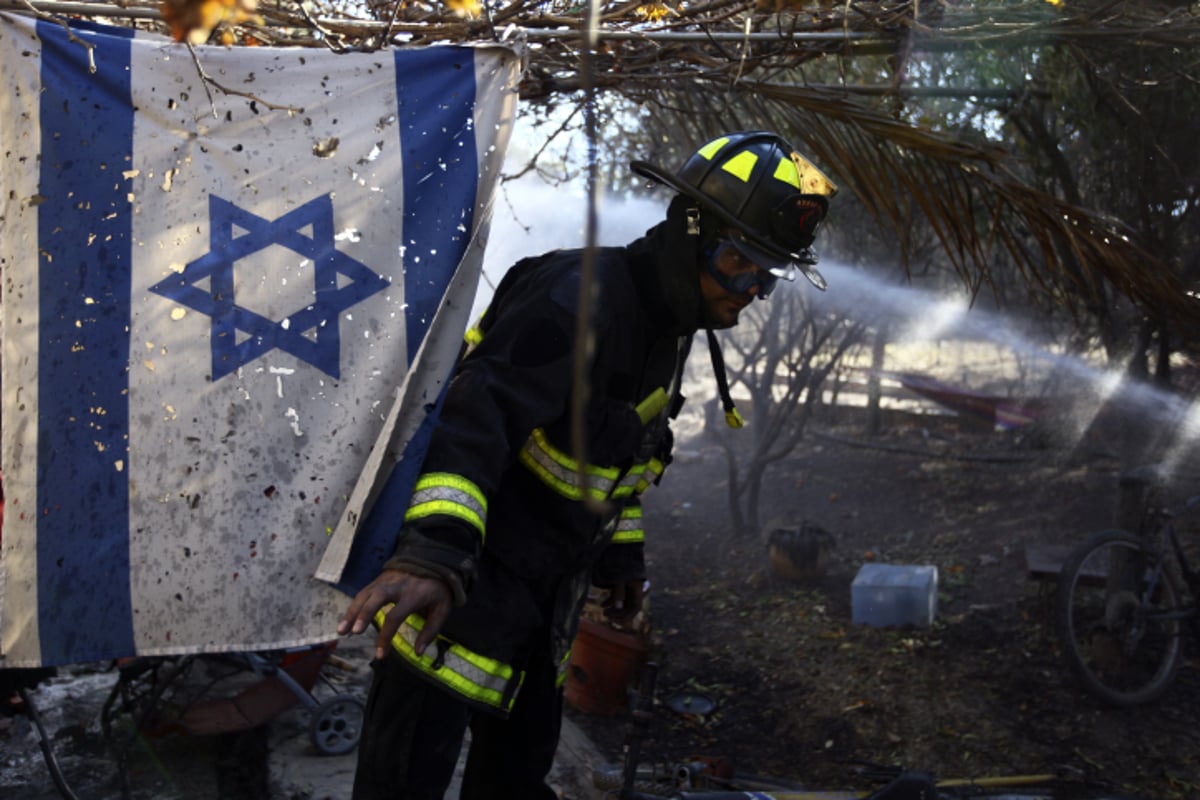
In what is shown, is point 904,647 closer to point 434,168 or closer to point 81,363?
point 434,168

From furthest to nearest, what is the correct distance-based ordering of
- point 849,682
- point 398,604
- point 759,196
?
point 849,682
point 759,196
point 398,604

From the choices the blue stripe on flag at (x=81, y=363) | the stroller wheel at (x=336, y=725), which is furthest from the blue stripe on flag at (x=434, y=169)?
the stroller wheel at (x=336, y=725)

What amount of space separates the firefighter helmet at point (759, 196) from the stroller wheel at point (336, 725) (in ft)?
9.04

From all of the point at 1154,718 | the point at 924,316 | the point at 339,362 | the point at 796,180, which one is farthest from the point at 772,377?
the point at 339,362

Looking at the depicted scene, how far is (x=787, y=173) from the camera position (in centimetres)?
273

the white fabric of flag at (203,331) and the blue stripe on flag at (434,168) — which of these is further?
the blue stripe on flag at (434,168)

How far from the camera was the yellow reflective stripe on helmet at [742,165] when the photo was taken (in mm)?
2701

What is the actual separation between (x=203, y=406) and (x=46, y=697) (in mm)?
3144

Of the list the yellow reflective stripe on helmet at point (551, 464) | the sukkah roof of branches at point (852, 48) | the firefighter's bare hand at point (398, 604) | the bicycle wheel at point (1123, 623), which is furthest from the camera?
the bicycle wheel at point (1123, 623)

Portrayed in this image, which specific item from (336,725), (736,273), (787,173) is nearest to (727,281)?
(736,273)

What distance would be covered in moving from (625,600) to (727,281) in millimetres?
1288

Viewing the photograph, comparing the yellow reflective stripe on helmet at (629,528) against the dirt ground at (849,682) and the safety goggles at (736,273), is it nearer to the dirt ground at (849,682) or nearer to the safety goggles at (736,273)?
the safety goggles at (736,273)

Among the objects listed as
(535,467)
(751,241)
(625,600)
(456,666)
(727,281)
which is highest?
(751,241)

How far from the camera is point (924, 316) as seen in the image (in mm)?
10562
